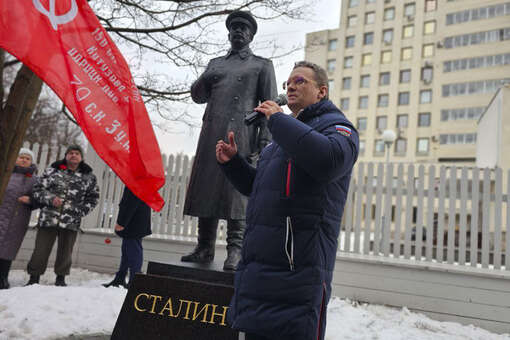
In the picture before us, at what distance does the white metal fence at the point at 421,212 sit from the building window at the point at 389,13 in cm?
4773

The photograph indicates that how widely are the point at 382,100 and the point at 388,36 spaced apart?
8.20m

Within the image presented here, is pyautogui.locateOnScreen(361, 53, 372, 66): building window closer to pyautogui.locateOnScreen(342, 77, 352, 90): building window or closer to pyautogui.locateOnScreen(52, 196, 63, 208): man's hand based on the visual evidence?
pyautogui.locateOnScreen(342, 77, 352, 90): building window

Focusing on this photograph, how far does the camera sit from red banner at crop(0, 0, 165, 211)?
3010 mm

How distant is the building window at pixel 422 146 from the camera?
43809 mm

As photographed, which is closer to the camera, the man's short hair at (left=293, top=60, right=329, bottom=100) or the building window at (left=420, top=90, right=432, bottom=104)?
the man's short hair at (left=293, top=60, right=329, bottom=100)

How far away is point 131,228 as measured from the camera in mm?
5871

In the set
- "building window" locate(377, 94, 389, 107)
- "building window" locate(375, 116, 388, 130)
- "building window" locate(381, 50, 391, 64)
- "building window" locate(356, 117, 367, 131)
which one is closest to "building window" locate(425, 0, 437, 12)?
"building window" locate(381, 50, 391, 64)

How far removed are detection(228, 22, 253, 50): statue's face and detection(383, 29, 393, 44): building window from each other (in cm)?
4958

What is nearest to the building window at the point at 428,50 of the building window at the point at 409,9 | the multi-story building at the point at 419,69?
the multi-story building at the point at 419,69

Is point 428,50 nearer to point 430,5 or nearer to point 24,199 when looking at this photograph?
point 430,5

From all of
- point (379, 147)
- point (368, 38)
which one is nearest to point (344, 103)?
point (379, 147)

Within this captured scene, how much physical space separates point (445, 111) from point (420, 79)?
5.06 meters

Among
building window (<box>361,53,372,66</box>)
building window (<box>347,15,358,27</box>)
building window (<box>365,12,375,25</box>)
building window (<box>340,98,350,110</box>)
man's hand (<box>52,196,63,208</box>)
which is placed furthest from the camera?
building window (<box>347,15,358,27</box>)

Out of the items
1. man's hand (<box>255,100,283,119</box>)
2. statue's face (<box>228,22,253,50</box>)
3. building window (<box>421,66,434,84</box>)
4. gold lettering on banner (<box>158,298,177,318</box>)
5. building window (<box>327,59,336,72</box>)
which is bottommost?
gold lettering on banner (<box>158,298,177,318</box>)
